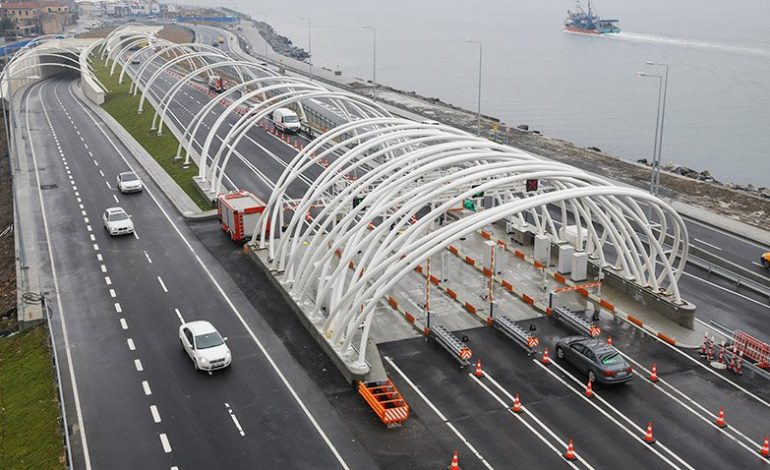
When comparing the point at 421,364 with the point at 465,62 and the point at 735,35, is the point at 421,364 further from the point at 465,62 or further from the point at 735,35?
the point at 735,35

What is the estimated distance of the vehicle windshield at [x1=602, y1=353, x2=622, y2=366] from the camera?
2677 cm

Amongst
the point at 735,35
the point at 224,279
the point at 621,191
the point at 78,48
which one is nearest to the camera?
the point at 621,191

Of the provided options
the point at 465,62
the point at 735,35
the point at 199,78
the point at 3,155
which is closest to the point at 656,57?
the point at 465,62

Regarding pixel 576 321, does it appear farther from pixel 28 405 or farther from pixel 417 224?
→ pixel 28 405

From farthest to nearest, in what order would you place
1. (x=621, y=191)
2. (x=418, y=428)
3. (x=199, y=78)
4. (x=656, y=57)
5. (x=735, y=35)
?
1. (x=735, y=35)
2. (x=656, y=57)
3. (x=199, y=78)
4. (x=621, y=191)
5. (x=418, y=428)

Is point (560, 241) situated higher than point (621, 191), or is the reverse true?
point (621, 191)

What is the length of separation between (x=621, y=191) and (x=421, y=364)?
9.55 m

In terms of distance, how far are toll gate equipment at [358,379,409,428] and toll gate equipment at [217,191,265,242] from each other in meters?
17.2

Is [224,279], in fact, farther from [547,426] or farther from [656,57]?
[656,57]

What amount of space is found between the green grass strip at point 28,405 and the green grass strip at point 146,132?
19129mm

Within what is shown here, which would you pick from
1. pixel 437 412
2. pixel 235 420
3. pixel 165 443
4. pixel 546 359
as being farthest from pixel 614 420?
pixel 165 443

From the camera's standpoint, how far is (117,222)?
4334cm

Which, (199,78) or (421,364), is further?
(199,78)

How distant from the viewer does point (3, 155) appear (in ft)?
245
